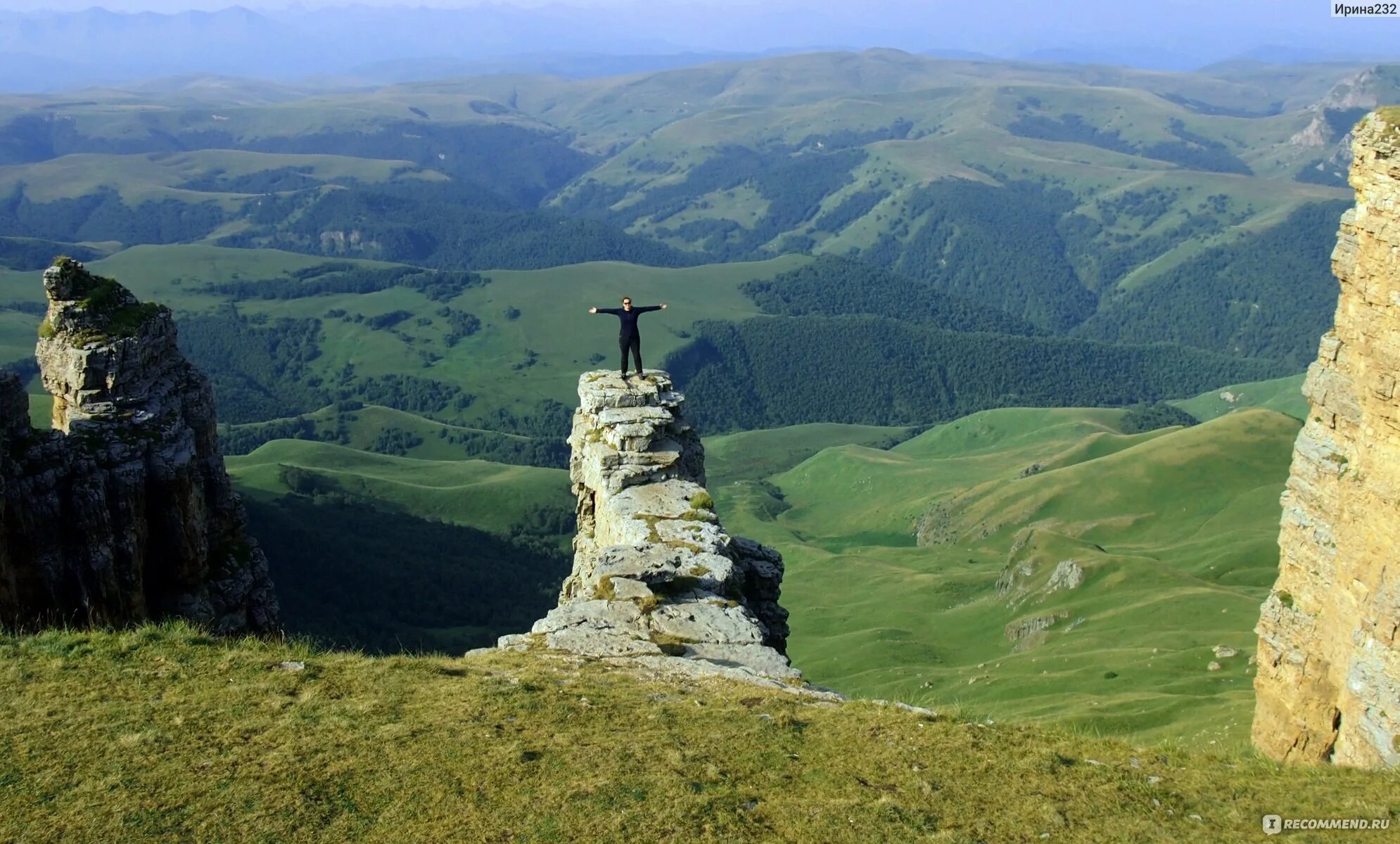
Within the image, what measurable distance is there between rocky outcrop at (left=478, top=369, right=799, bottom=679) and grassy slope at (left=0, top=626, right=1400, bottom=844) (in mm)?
3823

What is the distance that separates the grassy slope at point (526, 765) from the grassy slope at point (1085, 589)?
87.8ft

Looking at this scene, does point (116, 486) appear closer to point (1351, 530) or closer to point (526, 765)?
point (526, 765)

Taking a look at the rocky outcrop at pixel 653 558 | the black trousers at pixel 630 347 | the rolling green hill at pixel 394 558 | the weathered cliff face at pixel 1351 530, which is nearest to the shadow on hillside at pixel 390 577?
the rolling green hill at pixel 394 558

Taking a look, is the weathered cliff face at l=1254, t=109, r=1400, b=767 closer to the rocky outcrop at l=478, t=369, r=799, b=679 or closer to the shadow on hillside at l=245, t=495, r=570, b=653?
the rocky outcrop at l=478, t=369, r=799, b=679

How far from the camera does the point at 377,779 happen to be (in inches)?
742

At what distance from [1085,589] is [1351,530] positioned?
89930mm

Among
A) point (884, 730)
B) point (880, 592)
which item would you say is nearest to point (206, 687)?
point (884, 730)

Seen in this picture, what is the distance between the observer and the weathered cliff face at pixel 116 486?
3575cm

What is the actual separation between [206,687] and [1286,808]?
21.1 metres

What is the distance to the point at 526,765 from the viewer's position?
19.6 metres

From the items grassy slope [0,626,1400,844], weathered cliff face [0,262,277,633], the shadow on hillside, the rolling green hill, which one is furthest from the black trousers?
the shadow on hillside

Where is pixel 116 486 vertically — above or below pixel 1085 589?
above

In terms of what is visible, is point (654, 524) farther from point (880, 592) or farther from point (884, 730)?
point (880, 592)

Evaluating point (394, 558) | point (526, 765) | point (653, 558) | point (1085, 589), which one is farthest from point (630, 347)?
point (394, 558)
